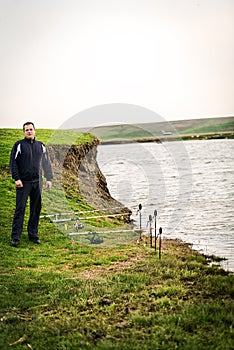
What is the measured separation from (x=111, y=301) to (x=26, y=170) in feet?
14.5

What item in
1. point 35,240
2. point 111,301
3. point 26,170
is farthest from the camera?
point 35,240

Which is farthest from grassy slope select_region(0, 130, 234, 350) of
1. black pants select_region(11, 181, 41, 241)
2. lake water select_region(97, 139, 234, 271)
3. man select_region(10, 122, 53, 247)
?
lake water select_region(97, 139, 234, 271)

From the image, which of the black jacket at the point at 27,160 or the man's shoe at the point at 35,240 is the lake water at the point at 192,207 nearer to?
the man's shoe at the point at 35,240

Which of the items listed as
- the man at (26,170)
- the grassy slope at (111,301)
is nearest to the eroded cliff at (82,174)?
the man at (26,170)

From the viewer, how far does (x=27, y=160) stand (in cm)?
975

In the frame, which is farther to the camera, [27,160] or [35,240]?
[35,240]

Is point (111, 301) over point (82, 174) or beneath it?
beneath

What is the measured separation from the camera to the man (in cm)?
Result: 966

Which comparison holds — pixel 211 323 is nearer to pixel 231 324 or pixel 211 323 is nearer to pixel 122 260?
pixel 231 324

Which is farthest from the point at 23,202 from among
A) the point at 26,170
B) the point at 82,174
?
the point at 82,174

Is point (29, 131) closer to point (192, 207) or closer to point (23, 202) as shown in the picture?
point (23, 202)

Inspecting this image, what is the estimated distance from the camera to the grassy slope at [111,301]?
512 cm

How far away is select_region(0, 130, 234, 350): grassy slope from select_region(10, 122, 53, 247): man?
0.72 metres

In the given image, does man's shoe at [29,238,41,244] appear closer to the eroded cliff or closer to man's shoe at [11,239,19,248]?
man's shoe at [11,239,19,248]
